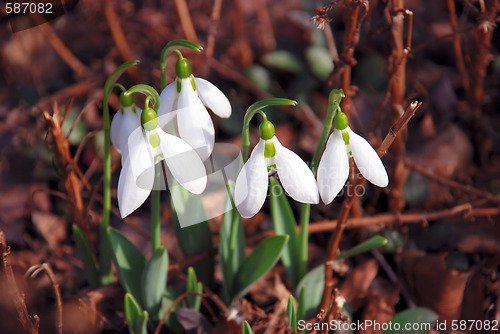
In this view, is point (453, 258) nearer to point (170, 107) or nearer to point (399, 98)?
point (399, 98)

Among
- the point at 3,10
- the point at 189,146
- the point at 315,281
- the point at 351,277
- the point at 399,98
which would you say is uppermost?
the point at 3,10

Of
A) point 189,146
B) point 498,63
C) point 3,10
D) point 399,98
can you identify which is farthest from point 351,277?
point 3,10

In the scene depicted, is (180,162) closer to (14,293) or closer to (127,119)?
(127,119)

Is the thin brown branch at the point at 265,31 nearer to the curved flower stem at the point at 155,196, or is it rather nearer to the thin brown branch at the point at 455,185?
the thin brown branch at the point at 455,185

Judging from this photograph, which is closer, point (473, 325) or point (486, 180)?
point (473, 325)

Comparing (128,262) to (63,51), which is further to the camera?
(63,51)

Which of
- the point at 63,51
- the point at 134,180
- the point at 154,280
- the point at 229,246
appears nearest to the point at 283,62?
the point at 63,51
